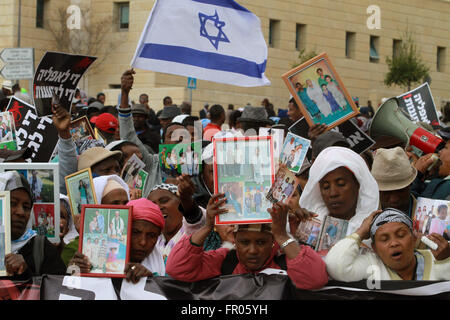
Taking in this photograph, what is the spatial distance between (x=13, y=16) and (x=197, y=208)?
36688mm

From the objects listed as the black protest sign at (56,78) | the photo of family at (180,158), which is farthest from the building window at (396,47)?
the black protest sign at (56,78)

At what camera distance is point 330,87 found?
6973 mm

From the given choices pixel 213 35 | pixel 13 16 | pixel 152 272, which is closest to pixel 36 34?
pixel 13 16

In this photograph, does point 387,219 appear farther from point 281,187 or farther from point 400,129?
point 400,129

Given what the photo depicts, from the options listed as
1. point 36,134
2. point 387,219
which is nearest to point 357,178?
point 387,219

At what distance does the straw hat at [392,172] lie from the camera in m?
5.96

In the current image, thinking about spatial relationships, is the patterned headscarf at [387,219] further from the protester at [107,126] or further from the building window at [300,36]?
the building window at [300,36]

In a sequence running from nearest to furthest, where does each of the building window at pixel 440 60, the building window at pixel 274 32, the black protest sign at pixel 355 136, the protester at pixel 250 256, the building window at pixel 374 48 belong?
the protester at pixel 250 256 → the black protest sign at pixel 355 136 → the building window at pixel 274 32 → the building window at pixel 374 48 → the building window at pixel 440 60

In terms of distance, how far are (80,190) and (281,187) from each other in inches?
65.4

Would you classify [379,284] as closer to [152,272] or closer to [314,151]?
[152,272]

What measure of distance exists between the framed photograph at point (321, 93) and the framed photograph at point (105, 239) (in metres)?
2.51

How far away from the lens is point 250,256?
15.8 ft

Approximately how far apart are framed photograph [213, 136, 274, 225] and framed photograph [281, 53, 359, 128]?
2.20 meters
